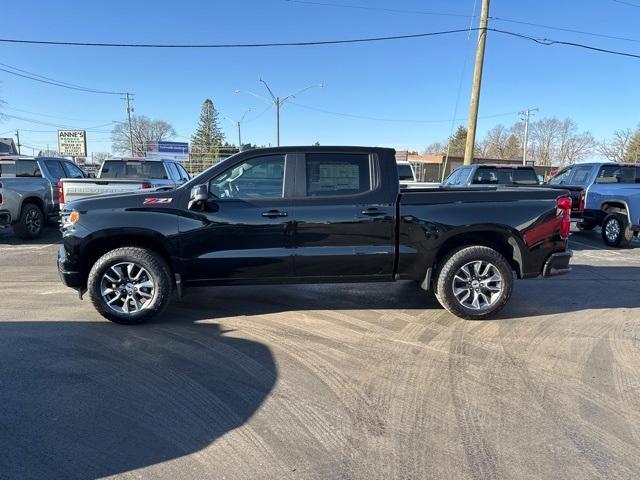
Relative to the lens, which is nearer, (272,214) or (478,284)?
(272,214)

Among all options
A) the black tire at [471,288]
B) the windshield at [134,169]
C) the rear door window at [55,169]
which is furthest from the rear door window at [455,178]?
the rear door window at [55,169]

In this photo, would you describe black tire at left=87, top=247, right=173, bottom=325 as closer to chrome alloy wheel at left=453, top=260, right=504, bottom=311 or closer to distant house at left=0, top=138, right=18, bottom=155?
chrome alloy wheel at left=453, top=260, right=504, bottom=311

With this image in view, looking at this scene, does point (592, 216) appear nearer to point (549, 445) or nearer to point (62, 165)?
point (549, 445)

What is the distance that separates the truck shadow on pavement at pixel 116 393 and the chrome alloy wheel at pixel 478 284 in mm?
2352

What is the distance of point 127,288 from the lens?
5113 mm

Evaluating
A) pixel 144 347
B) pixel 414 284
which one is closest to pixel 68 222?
pixel 144 347

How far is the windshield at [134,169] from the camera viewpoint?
12023 mm

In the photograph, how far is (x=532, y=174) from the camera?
12.8 m

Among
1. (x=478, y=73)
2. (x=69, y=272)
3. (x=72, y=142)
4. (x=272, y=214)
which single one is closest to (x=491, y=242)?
(x=272, y=214)

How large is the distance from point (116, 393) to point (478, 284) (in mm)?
3808

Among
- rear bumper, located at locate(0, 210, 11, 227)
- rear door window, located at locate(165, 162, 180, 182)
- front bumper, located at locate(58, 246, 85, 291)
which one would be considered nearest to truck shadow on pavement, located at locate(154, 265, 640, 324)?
front bumper, located at locate(58, 246, 85, 291)

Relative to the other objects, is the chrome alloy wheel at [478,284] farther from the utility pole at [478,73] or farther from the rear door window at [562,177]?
the utility pole at [478,73]

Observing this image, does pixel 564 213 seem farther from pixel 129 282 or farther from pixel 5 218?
pixel 5 218

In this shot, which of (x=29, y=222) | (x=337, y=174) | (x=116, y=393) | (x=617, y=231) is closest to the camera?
(x=116, y=393)
